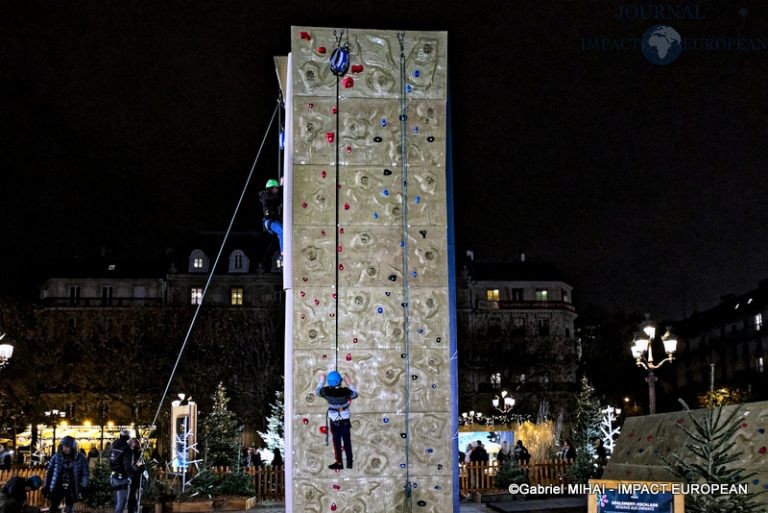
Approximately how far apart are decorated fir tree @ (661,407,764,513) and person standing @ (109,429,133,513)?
955 cm

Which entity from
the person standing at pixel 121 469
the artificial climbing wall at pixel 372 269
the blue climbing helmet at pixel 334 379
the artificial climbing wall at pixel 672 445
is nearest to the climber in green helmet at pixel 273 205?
the artificial climbing wall at pixel 372 269

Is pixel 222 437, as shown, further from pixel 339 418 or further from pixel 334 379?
pixel 334 379

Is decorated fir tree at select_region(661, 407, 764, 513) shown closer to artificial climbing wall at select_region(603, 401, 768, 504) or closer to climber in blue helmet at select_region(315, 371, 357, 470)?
artificial climbing wall at select_region(603, 401, 768, 504)

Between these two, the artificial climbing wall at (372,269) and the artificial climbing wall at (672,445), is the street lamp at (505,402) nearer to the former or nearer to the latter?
the artificial climbing wall at (672,445)

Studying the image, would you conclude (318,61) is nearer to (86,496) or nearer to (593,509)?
(593,509)

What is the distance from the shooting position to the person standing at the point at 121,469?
52.4 ft

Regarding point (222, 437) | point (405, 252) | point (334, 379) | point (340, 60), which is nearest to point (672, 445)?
point (405, 252)

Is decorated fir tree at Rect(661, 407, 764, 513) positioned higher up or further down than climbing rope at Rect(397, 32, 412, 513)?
further down

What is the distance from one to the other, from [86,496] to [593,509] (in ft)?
43.6

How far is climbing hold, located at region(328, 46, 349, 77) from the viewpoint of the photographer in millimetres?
12961

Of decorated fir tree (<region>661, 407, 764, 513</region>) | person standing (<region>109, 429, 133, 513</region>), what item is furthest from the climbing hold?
person standing (<region>109, 429, 133, 513</region>)

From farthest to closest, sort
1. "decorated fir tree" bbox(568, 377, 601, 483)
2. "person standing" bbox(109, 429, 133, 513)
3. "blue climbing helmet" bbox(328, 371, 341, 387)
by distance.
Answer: "decorated fir tree" bbox(568, 377, 601, 483) → "person standing" bbox(109, 429, 133, 513) → "blue climbing helmet" bbox(328, 371, 341, 387)

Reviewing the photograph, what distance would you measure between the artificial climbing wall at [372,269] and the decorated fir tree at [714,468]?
347cm

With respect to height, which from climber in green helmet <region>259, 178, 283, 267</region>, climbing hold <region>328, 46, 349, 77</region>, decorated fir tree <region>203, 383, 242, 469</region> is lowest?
decorated fir tree <region>203, 383, 242, 469</region>
